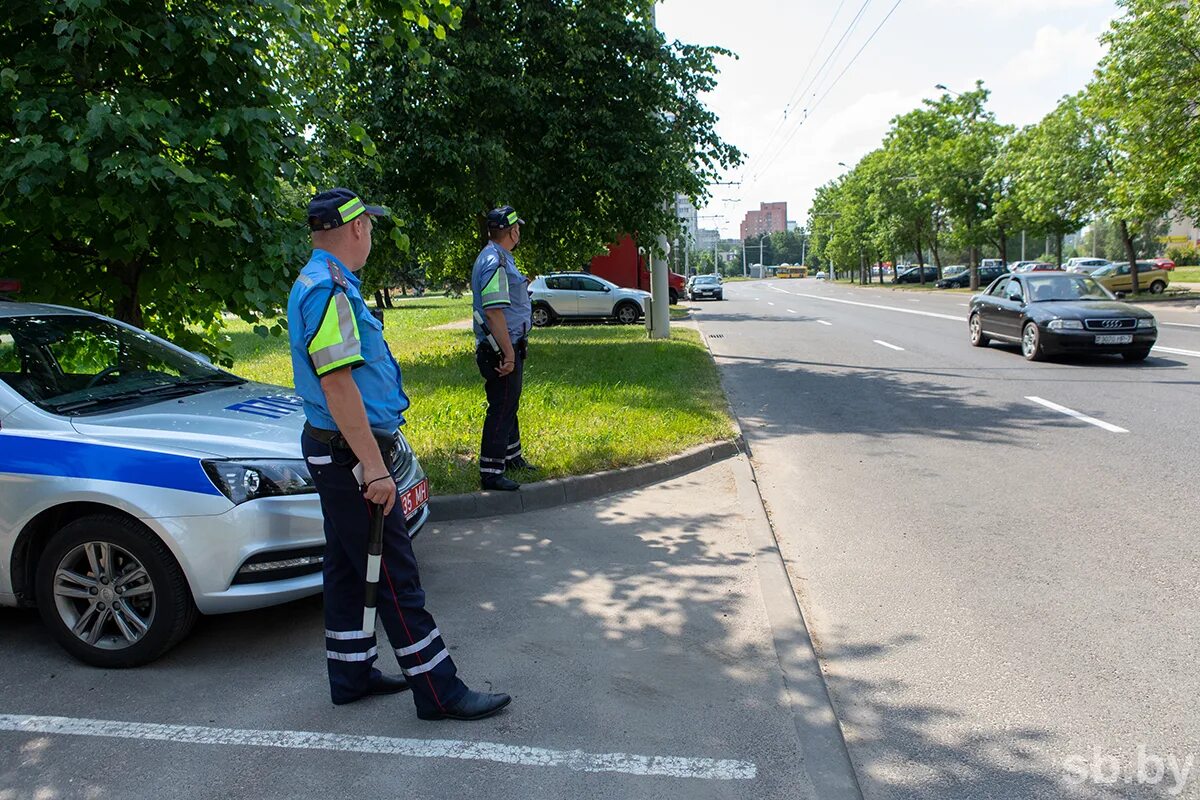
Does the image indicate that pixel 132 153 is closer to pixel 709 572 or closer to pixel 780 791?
pixel 709 572

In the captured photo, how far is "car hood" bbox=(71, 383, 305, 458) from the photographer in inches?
154

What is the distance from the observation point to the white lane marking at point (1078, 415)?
341 inches

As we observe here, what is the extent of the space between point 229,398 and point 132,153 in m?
1.78

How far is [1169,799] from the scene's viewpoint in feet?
9.11

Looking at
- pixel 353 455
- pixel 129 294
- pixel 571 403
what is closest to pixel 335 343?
pixel 353 455

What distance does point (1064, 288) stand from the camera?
1424 centimetres

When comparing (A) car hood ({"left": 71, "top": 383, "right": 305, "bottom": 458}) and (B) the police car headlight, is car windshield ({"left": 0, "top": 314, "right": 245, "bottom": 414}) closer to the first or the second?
(A) car hood ({"left": 71, "top": 383, "right": 305, "bottom": 458})

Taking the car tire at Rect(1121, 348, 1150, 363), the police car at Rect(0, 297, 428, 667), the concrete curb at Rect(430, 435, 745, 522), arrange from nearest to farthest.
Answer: the police car at Rect(0, 297, 428, 667), the concrete curb at Rect(430, 435, 745, 522), the car tire at Rect(1121, 348, 1150, 363)

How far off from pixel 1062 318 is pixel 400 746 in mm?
12814

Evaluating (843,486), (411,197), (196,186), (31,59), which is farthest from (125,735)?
(411,197)

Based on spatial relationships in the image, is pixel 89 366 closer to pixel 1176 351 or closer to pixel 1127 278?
pixel 1176 351

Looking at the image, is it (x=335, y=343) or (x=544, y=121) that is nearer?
(x=335, y=343)

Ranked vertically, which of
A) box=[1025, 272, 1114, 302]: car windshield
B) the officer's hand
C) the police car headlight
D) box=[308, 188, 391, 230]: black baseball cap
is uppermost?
box=[308, 188, 391, 230]: black baseball cap

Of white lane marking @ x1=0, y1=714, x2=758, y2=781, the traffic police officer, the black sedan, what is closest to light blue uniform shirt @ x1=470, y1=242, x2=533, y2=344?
the traffic police officer
